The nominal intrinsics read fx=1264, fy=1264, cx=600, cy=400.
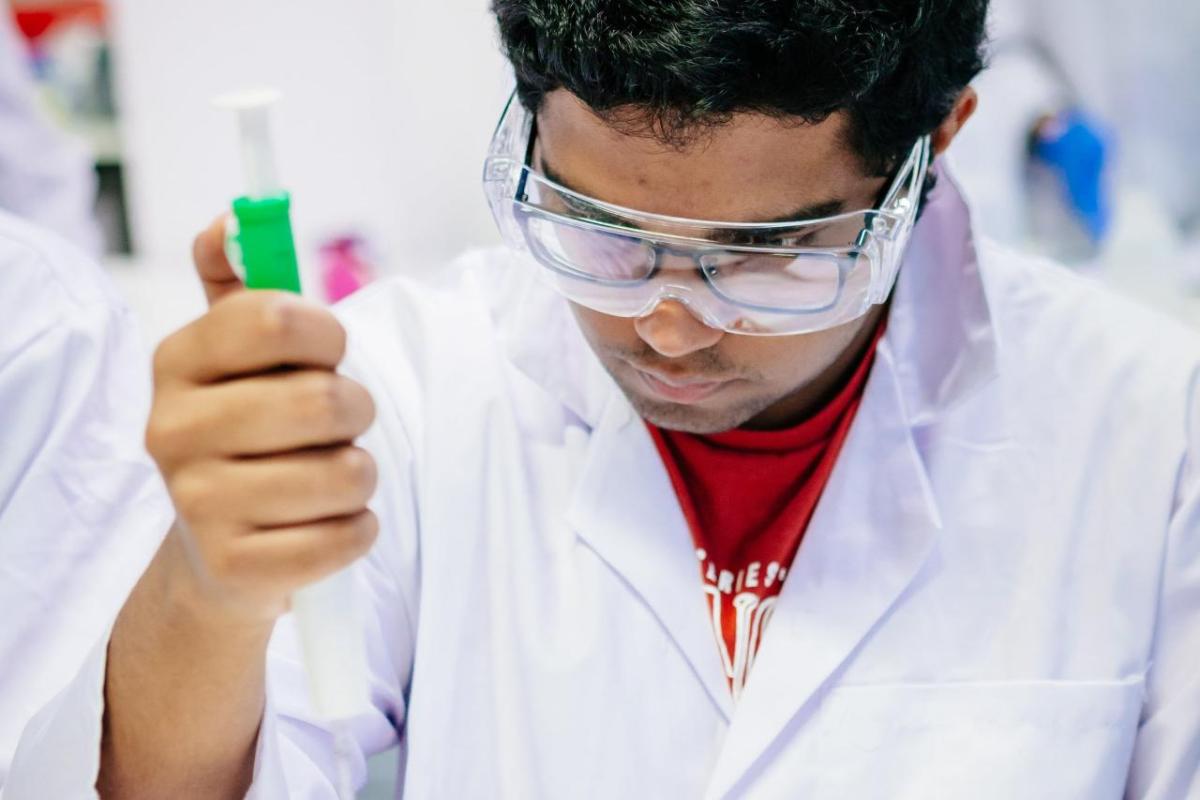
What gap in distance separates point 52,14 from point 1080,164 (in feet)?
8.41

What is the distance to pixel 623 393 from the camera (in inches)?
48.8

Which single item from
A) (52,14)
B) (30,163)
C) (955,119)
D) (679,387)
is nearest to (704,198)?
(679,387)

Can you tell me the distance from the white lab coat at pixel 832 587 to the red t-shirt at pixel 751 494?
0.03m

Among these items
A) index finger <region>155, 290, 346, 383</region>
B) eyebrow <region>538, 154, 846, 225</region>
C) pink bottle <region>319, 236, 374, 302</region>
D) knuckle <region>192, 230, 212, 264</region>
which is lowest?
pink bottle <region>319, 236, 374, 302</region>

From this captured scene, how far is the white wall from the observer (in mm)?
2879

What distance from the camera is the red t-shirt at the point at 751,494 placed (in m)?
1.24

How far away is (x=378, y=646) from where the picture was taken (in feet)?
3.84

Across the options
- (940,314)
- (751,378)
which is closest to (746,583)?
(751,378)

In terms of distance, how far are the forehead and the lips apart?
0.17m

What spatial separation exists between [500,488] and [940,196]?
567 millimetres

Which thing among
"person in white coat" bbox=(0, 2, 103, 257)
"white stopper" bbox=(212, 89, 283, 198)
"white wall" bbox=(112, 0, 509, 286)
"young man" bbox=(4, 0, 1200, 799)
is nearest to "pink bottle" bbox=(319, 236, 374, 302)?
"white wall" bbox=(112, 0, 509, 286)

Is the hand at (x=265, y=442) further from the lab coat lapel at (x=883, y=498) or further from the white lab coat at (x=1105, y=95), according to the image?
the white lab coat at (x=1105, y=95)

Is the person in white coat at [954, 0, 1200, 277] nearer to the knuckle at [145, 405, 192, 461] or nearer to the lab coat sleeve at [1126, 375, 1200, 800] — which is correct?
the lab coat sleeve at [1126, 375, 1200, 800]

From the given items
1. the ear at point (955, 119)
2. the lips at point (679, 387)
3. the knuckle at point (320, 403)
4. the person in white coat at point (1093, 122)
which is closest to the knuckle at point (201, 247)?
the knuckle at point (320, 403)
